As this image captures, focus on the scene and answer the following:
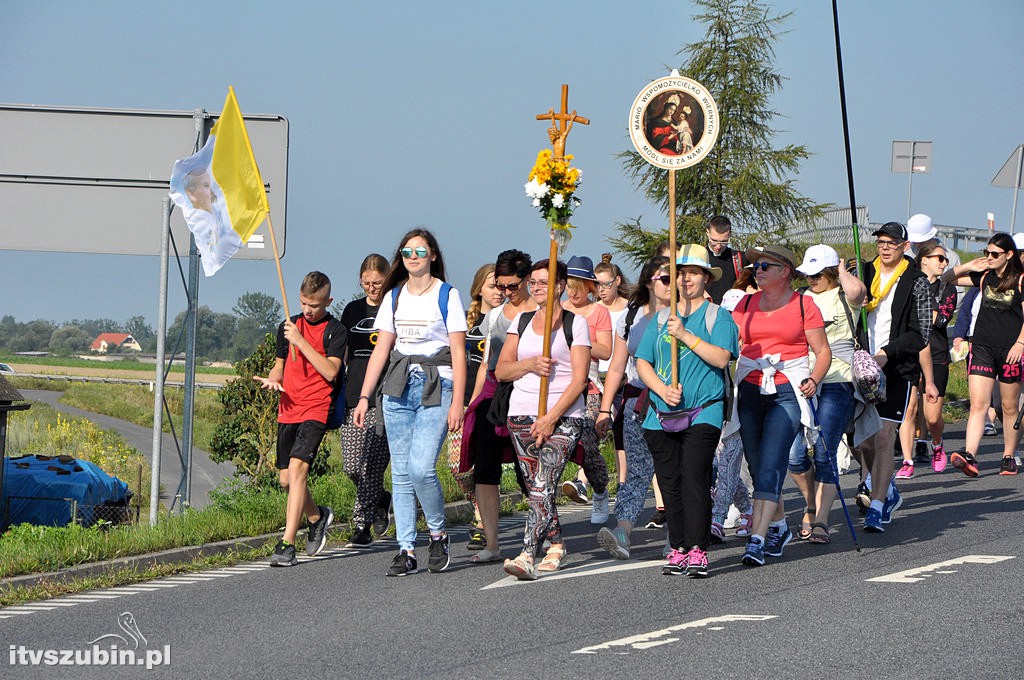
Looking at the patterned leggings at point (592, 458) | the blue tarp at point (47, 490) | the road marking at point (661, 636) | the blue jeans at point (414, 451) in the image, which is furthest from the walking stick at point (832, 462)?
the blue tarp at point (47, 490)

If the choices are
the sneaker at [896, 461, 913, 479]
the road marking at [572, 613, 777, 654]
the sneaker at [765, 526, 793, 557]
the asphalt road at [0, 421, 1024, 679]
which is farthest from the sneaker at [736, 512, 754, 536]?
the sneaker at [896, 461, 913, 479]

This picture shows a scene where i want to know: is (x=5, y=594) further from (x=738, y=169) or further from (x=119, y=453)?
(x=738, y=169)

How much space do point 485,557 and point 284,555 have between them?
1.23 metres

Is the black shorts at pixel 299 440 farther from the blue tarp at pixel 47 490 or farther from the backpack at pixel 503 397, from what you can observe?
the blue tarp at pixel 47 490

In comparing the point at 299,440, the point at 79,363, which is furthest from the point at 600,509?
the point at 79,363

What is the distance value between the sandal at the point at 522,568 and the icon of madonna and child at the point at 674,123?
2671 millimetres

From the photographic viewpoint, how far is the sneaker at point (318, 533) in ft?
30.6

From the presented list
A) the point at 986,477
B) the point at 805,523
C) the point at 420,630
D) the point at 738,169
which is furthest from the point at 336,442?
the point at 420,630

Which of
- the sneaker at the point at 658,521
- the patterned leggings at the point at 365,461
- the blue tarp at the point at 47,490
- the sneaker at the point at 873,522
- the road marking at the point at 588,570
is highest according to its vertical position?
the patterned leggings at the point at 365,461

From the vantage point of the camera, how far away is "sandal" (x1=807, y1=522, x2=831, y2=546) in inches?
369

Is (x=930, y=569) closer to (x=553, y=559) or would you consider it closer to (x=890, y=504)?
(x=890, y=504)

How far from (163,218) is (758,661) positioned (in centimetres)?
615

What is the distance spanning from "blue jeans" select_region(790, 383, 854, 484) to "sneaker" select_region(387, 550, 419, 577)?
8.54 ft

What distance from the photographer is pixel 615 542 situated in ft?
28.5
